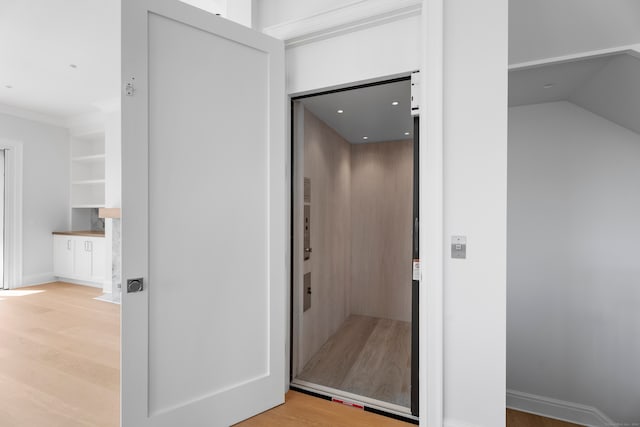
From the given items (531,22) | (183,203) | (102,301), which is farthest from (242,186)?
(102,301)

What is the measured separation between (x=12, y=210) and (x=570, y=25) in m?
7.60

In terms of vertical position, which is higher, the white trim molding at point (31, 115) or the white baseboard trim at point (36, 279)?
the white trim molding at point (31, 115)

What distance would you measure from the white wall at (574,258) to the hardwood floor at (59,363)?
4.16m

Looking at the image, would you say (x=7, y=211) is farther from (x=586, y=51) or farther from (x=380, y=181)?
(x=586, y=51)

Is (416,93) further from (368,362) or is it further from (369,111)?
(368,362)

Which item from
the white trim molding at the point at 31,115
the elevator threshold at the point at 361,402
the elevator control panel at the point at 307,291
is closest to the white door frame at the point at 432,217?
the elevator threshold at the point at 361,402

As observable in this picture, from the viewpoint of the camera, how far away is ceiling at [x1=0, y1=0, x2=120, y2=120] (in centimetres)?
279

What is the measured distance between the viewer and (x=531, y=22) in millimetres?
2186

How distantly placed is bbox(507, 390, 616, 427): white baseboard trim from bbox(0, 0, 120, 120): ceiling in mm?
5683

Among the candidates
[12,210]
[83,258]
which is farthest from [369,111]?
[12,210]

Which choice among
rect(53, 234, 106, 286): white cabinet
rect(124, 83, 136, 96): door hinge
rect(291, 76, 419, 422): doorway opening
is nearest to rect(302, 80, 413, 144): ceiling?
rect(291, 76, 419, 422): doorway opening

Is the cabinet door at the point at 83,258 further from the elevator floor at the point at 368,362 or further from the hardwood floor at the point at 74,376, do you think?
the elevator floor at the point at 368,362

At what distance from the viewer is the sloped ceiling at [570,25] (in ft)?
6.56

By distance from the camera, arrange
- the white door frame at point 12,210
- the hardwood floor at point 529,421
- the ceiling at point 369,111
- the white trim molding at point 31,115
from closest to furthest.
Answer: the ceiling at point 369,111 < the hardwood floor at point 529,421 < the white trim molding at point 31,115 < the white door frame at point 12,210
